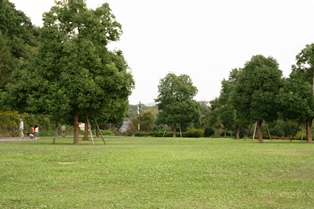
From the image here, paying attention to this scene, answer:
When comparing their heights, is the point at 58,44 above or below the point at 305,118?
above

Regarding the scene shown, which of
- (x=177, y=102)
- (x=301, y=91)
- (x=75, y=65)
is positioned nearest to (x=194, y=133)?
(x=177, y=102)

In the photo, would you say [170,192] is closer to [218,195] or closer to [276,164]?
[218,195]

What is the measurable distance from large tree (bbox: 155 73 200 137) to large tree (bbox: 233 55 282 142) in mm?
37467

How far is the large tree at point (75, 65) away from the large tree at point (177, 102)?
168 feet

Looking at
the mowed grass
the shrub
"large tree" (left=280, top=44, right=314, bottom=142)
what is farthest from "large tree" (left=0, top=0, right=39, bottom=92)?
the mowed grass

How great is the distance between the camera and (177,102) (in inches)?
3440

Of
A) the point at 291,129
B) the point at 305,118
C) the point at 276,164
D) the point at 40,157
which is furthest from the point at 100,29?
the point at 291,129

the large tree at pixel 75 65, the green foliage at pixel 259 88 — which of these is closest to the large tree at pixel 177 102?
the green foliage at pixel 259 88

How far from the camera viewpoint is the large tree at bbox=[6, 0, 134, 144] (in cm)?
3173

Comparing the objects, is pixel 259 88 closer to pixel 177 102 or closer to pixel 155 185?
pixel 155 185

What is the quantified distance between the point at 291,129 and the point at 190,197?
67285mm

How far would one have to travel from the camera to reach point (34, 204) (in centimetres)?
890

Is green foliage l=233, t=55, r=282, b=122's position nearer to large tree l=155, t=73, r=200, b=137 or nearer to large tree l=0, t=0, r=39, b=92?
large tree l=0, t=0, r=39, b=92

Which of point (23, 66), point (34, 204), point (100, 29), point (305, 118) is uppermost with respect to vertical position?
point (100, 29)
